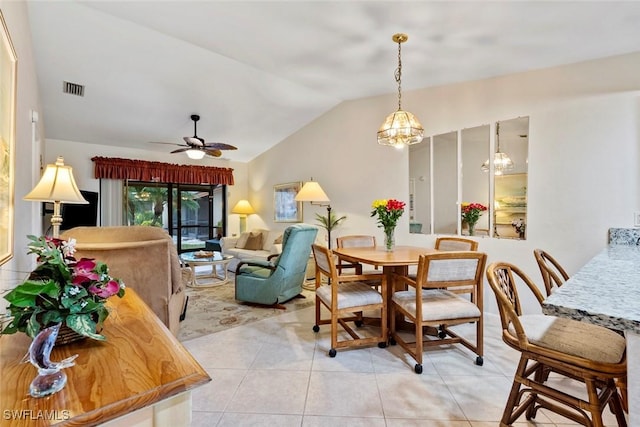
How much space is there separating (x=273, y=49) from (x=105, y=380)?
10.6 feet

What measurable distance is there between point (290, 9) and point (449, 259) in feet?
7.57

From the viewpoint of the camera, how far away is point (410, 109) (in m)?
3.89

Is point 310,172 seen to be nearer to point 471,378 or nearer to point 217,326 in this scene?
point 217,326

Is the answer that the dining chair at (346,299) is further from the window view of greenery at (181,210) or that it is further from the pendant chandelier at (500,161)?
the window view of greenery at (181,210)

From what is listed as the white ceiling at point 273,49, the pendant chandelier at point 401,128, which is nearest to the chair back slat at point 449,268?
the pendant chandelier at point 401,128

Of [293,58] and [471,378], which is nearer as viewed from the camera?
[471,378]

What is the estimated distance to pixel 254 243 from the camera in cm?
588

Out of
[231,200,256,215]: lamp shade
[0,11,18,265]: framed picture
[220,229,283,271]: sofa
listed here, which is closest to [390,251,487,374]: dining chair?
[0,11,18,265]: framed picture

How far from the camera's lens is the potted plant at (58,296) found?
731mm

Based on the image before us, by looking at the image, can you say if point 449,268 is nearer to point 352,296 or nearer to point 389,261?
point 389,261

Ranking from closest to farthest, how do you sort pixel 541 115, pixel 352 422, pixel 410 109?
pixel 352 422, pixel 541 115, pixel 410 109

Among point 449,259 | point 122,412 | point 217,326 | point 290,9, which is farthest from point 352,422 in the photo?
point 290,9

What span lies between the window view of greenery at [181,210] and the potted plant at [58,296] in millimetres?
5783

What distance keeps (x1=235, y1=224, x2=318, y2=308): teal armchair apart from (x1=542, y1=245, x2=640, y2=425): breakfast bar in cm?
259
